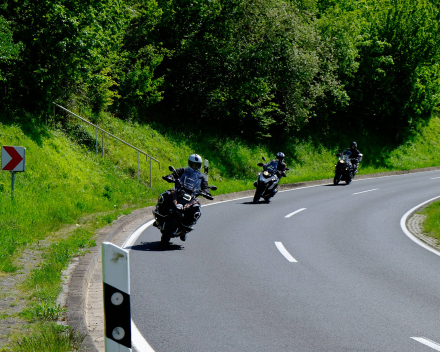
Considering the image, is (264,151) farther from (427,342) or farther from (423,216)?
(427,342)

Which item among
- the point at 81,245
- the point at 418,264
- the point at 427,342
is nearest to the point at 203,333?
the point at 427,342

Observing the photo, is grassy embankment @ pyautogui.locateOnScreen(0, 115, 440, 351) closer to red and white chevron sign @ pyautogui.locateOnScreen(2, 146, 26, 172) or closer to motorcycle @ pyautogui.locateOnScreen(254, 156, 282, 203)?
red and white chevron sign @ pyautogui.locateOnScreen(2, 146, 26, 172)

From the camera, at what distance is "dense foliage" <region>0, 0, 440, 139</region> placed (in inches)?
657

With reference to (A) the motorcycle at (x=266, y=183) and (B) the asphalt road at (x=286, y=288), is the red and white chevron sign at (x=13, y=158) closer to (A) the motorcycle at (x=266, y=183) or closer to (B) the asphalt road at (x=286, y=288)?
(B) the asphalt road at (x=286, y=288)

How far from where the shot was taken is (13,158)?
10.8 m

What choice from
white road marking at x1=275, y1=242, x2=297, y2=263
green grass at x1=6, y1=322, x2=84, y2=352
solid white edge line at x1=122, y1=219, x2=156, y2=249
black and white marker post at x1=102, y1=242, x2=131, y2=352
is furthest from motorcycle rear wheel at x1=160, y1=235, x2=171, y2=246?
black and white marker post at x1=102, y1=242, x2=131, y2=352

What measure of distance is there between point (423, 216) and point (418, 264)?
7.01 m

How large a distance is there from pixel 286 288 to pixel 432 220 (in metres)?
8.61

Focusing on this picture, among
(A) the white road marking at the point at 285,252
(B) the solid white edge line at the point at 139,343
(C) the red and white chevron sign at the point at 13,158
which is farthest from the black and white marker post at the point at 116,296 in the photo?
(C) the red and white chevron sign at the point at 13,158

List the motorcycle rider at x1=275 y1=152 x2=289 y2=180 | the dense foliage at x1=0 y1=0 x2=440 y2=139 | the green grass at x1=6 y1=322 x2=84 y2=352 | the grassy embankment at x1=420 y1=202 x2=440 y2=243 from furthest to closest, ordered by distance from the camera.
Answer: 1. the motorcycle rider at x1=275 y1=152 x2=289 y2=180
2. the dense foliage at x1=0 y1=0 x2=440 y2=139
3. the grassy embankment at x1=420 y1=202 x2=440 y2=243
4. the green grass at x1=6 y1=322 x2=84 y2=352

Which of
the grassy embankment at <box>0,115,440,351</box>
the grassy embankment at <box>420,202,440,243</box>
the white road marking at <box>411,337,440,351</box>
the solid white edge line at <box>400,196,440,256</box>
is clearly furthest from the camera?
the grassy embankment at <box>420,202,440,243</box>

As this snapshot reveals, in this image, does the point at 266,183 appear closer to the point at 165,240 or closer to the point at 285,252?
the point at 285,252

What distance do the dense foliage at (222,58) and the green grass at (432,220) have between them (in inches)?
440

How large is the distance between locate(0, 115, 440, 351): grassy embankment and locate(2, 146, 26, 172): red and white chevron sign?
908 millimetres
